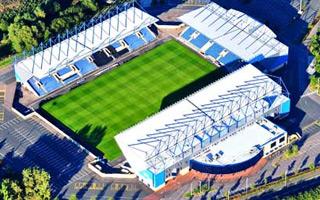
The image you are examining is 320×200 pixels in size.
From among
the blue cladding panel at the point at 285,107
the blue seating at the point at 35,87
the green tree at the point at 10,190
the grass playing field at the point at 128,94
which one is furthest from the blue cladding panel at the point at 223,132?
the blue seating at the point at 35,87

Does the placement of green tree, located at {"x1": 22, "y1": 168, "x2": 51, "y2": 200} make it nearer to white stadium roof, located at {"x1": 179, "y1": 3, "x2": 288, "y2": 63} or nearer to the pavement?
the pavement

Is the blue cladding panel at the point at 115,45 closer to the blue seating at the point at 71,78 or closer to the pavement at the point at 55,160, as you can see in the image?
the blue seating at the point at 71,78

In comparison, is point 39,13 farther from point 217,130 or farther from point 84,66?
point 217,130

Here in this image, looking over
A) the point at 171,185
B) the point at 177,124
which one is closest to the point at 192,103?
the point at 177,124

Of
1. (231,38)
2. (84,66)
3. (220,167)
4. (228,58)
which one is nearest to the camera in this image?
(220,167)

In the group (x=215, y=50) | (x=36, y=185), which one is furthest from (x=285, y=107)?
(x=36, y=185)

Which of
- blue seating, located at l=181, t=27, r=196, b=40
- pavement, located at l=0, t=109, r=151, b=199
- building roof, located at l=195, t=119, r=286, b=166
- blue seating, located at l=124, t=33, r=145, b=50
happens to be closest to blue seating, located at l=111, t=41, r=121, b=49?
blue seating, located at l=124, t=33, r=145, b=50

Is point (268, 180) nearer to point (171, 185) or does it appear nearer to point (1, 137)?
point (171, 185)
